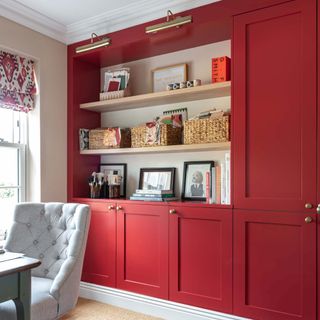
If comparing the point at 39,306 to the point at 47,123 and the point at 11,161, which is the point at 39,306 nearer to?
the point at 11,161

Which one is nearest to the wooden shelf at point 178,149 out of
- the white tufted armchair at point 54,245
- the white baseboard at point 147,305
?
the white tufted armchair at point 54,245

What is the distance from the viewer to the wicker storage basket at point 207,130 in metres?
2.46

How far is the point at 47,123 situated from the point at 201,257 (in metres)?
1.76

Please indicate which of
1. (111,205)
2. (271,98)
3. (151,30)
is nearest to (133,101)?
(151,30)

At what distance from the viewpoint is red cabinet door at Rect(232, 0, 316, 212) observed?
6.88 feet

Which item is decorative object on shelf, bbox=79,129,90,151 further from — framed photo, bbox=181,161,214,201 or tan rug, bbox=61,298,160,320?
tan rug, bbox=61,298,160,320

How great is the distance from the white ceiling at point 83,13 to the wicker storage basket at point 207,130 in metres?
0.85

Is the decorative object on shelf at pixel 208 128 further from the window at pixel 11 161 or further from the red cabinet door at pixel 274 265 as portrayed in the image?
the window at pixel 11 161

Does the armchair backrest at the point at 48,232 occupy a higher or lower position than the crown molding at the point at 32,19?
lower

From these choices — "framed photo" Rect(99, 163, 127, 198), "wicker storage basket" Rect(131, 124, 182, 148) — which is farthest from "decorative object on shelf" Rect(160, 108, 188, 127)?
"framed photo" Rect(99, 163, 127, 198)

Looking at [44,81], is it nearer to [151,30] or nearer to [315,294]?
[151,30]

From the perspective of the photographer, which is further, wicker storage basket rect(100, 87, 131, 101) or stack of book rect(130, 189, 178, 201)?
wicker storage basket rect(100, 87, 131, 101)

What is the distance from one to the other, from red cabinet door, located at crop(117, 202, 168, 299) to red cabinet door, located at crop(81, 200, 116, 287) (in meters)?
0.07

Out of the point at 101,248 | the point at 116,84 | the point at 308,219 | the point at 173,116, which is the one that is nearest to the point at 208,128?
the point at 173,116
